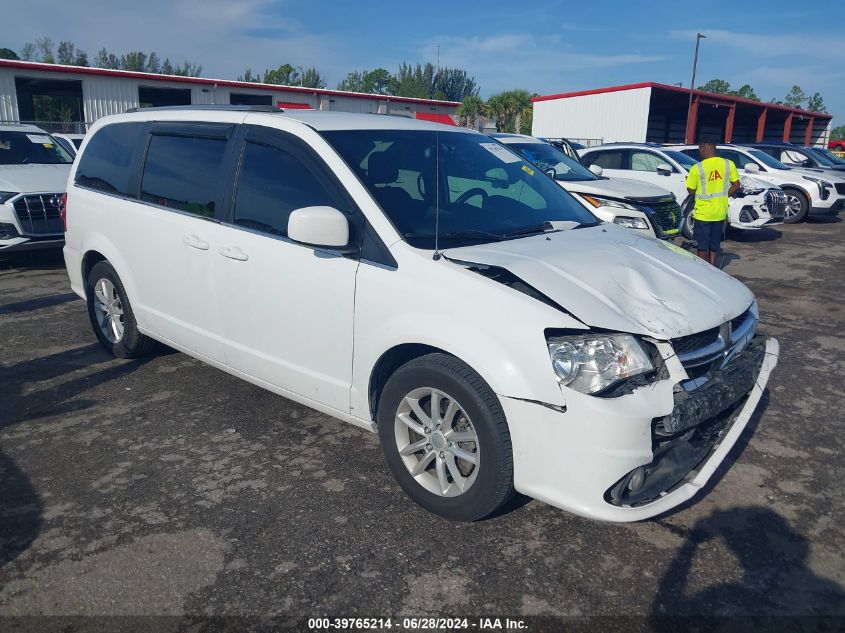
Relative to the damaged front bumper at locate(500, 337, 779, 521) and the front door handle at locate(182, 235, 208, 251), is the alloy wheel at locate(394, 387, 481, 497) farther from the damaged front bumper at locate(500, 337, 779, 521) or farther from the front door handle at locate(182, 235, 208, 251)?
the front door handle at locate(182, 235, 208, 251)

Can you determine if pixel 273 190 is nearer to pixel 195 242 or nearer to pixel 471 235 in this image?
pixel 195 242

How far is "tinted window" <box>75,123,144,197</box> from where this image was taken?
5117mm

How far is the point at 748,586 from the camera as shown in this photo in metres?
2.88

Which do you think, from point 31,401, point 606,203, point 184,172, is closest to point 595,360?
point 184,172

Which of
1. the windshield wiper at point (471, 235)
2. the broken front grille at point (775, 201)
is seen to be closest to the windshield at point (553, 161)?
the broken front grille at point (775, 201)

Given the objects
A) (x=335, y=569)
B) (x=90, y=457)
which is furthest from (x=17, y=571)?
(x=335, y=569)

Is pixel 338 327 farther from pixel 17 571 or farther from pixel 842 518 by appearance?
pixel 842 518

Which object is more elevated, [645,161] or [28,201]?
[645,161]

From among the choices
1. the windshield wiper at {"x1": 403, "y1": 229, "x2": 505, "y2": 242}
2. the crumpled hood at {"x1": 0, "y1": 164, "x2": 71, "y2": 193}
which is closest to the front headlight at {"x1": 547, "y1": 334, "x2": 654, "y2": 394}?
the windshield wiper at {"x1": 403, "y1": 229, "x2": 505, "y2": 242}

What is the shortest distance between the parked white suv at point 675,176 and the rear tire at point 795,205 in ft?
4.51

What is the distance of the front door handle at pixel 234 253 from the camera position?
13.2 ft

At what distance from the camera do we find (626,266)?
354cm

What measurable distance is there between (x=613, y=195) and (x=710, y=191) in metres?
1.19

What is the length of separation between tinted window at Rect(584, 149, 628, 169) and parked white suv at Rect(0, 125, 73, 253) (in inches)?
375
